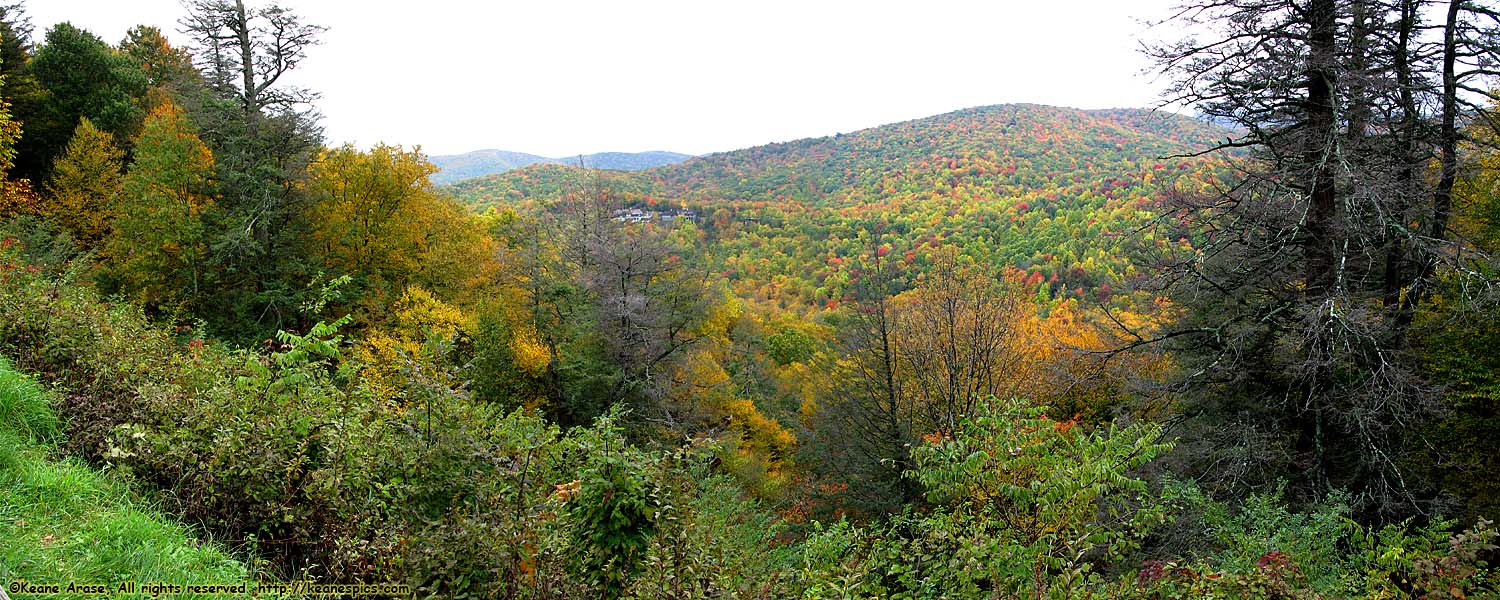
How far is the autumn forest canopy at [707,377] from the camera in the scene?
383cm

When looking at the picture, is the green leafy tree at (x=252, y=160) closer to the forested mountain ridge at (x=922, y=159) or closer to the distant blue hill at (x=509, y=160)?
the forested mountain ridge at (x=922, y=159)

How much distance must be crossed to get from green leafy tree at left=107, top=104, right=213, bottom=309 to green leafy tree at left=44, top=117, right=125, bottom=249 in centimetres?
270

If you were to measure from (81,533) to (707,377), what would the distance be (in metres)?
17.5

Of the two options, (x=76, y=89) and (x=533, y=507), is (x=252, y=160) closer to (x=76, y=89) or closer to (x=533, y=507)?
(x=76, y=89)

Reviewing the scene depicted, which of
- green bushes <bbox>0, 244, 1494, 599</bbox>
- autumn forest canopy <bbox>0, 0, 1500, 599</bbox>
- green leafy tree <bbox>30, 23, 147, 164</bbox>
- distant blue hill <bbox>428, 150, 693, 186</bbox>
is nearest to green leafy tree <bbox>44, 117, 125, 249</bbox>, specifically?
autumn forest canopy <bbox>0, 0, 1500, 599</bbox>

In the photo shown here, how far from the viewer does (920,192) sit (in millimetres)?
78062

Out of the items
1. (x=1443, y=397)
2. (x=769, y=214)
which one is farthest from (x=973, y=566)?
(x=769, y=214)

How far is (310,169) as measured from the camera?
1781cm

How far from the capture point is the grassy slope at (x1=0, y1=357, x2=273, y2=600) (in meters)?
2.86

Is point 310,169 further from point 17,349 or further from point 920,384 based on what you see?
point 920,384

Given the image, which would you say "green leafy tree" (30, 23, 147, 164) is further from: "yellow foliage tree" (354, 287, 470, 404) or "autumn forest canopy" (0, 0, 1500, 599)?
"yellow foliage tree" (354, 287, 470, 404)

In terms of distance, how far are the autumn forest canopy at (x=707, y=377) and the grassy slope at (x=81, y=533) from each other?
2 cm

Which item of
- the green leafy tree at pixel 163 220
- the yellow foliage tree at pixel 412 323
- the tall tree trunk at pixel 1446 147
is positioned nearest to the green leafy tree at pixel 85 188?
the green leafy tree at pixel 163 220

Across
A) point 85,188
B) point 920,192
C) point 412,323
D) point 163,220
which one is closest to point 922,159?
point 920,192
